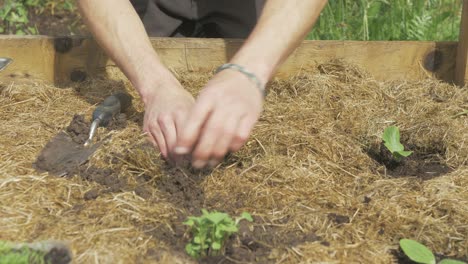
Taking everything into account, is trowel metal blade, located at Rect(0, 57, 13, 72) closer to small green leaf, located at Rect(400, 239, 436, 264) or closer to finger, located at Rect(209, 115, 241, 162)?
finger, located at Rect(209, 115, 241, 162)

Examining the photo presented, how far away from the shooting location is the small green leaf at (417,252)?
5.70 feet

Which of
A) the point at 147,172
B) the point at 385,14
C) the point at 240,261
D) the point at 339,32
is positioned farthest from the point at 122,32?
the point at 385,14

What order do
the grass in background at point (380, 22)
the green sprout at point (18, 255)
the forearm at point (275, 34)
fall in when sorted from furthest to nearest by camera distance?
the grass in background at point (380, 22) → the forearm at point (275, 34) → the green sprout at point (18, 255)

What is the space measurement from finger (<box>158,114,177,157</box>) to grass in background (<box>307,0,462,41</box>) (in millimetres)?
2248

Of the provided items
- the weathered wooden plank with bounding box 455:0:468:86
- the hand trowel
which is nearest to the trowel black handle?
the hand trowel

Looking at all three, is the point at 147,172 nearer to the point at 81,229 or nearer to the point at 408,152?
the point at 81,229

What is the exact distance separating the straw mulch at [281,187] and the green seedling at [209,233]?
0.15 ft

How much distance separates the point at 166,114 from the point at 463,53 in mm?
1732

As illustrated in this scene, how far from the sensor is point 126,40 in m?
2.25

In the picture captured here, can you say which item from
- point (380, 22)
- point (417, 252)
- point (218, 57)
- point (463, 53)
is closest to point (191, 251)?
point (417, 252)

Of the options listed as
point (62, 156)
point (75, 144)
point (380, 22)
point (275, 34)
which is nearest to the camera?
point (275, 34)

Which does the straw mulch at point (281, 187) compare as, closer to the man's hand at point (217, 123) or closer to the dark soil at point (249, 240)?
the dark soil at point (249, 240)

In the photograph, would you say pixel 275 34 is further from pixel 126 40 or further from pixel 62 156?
pixel 62 156

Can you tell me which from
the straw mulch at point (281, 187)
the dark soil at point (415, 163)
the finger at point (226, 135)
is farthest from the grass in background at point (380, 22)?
the finger at point (226, 135)
